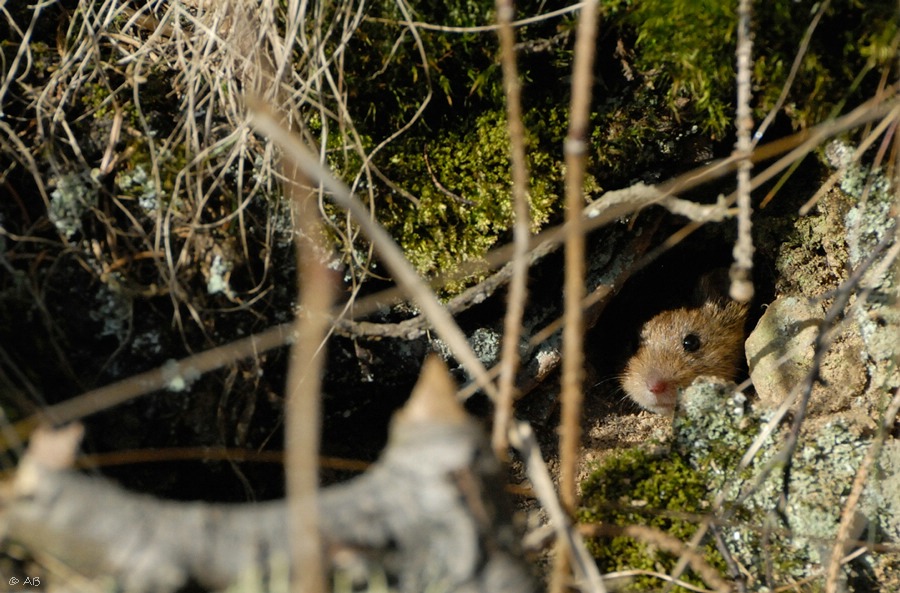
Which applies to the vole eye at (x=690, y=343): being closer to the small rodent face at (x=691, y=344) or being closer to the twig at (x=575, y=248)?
the small rodent face at (x=691, y=344)

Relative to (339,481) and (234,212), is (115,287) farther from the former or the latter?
(339,481)

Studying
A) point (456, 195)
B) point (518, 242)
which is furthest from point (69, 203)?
point (518, 242)

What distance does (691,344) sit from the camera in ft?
14.2

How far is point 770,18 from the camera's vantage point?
83.6 inches

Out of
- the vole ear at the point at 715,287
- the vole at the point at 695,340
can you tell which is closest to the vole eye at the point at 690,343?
the vole at the point at 695,340

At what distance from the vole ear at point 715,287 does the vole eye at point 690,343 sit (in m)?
0.24

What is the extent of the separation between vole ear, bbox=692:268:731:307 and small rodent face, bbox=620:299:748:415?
21mm

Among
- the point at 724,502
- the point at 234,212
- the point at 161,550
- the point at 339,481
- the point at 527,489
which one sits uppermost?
the point at 234,212

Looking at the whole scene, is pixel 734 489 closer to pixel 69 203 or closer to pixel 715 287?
pixel 69 203

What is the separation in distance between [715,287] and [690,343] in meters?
0.38

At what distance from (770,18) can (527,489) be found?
1531 mm

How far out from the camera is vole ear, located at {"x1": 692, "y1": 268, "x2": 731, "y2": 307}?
4.43m

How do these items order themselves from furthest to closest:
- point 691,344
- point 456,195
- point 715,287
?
point 715,287
point 691,344
point 456,195

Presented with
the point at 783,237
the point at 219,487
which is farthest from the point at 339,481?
the point at 783,237
